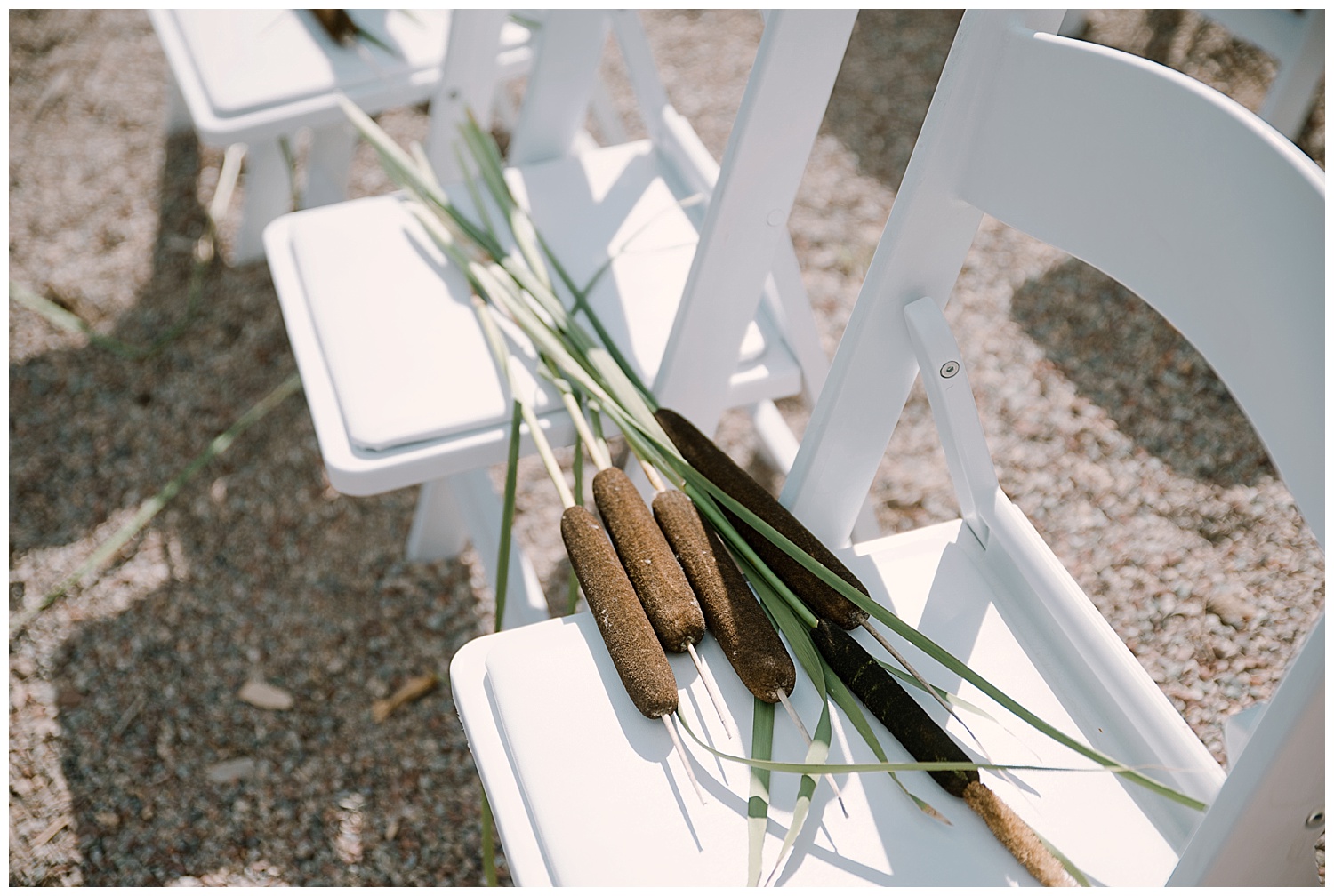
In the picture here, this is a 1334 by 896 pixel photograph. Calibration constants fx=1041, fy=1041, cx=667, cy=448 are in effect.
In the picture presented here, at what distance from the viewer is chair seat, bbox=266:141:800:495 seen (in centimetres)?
101

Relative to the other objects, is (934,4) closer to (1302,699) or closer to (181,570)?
(181,570)

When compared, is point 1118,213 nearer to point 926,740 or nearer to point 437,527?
point 926,740

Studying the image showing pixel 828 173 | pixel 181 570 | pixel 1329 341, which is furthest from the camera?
pixel 828 173

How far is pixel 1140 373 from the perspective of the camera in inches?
66.3

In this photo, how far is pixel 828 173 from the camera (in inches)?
83.1

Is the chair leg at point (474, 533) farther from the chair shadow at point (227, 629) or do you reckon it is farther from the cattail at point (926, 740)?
the cattail at point (926, 740)

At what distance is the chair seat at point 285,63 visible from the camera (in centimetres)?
136

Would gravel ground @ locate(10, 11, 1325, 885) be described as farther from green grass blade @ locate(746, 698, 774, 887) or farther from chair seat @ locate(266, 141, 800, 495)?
green grass blade @ locate(746, 698, 774, 887)

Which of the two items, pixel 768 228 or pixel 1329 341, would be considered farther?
pixel 768 228

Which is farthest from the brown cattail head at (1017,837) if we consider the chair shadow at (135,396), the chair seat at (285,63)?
the chair shadow at (135,396)

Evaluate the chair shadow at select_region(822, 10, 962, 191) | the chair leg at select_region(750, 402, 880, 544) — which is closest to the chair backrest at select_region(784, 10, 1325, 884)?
the chair leg at select_region(750, 402, 880, 544)

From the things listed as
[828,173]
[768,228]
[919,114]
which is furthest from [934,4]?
[768,228]

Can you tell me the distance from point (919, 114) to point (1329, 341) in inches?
71.6

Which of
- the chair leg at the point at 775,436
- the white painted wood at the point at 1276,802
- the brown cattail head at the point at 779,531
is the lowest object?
the chair leg at the point at 775,436
